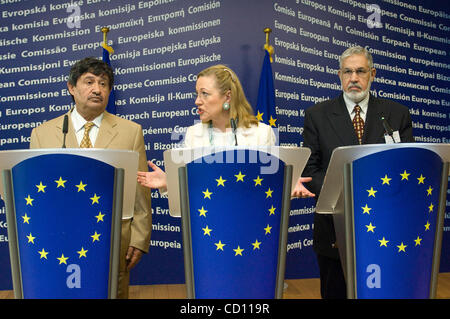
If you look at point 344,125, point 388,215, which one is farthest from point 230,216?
point 344,125

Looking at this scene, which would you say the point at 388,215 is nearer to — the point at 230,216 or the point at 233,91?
Result: the point at 230,216

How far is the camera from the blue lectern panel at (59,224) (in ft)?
4.21

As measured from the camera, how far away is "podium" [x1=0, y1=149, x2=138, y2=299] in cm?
128

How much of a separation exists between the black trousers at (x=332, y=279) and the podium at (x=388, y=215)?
83cm

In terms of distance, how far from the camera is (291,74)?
4293 mm

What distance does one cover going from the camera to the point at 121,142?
7.70 ft

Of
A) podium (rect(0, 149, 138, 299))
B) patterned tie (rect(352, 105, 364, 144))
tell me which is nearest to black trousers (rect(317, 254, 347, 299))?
patterned tie (rect(352, 105, 364, 144))

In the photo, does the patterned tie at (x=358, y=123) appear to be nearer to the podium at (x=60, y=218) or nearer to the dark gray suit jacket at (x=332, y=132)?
the dark gray suit jacket at (x=332, y=132)

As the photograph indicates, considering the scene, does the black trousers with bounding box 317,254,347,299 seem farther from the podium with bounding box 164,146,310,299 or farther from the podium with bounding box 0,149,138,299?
the podium with bounding box 0,149,138,299

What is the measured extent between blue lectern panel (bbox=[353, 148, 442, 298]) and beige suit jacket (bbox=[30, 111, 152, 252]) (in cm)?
135

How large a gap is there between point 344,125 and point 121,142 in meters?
1.31

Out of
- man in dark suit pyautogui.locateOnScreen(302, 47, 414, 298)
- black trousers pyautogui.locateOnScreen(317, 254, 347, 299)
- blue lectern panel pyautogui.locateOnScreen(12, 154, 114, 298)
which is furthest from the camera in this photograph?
man in dark suit pyautogui.locateOnScreen(302, 47, 414, 298)

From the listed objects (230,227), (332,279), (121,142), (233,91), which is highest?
(233,91)

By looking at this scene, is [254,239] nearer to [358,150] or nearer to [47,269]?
[358,150]
